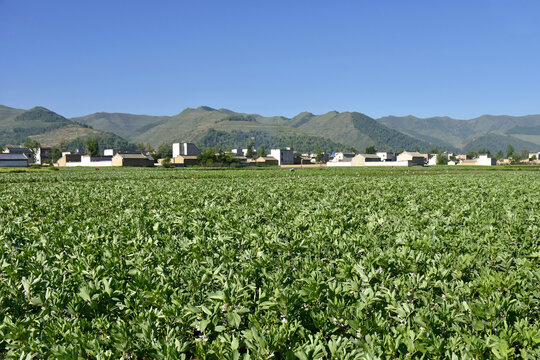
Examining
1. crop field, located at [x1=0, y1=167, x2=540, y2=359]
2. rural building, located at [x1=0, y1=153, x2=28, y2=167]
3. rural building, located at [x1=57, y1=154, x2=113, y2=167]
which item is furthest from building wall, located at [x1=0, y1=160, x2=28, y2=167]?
crop field, located at [x1=0, y1=167, x2=540, y2=359]

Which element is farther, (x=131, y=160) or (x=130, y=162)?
(x=131, y=160)

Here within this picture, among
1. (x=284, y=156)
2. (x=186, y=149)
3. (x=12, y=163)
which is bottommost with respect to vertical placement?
(x=12, y=163)

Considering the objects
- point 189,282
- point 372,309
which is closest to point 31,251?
point 189,282

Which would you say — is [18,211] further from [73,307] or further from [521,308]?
[521,308]

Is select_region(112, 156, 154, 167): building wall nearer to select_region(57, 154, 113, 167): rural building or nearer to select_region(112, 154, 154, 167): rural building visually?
select_region(112, 154, 154, 167): rural building

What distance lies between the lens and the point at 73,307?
5.20 meters

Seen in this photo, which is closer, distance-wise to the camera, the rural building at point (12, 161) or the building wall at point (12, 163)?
the building wall at point (12, 163)

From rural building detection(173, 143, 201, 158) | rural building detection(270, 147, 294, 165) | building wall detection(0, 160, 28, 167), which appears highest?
rural building detection(173, 143, 201, 158)

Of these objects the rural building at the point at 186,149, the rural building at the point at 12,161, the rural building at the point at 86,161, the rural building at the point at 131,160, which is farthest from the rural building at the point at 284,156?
the rural building at the point at 12,161

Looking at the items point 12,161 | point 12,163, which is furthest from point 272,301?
point 12,161

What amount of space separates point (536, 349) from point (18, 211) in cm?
1978

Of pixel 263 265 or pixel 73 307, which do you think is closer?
pixel 73 307

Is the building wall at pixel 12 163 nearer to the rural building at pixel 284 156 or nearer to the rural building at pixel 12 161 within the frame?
the rural building at pixel 12 161

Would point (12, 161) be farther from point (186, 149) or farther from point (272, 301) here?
point (272, 301)
